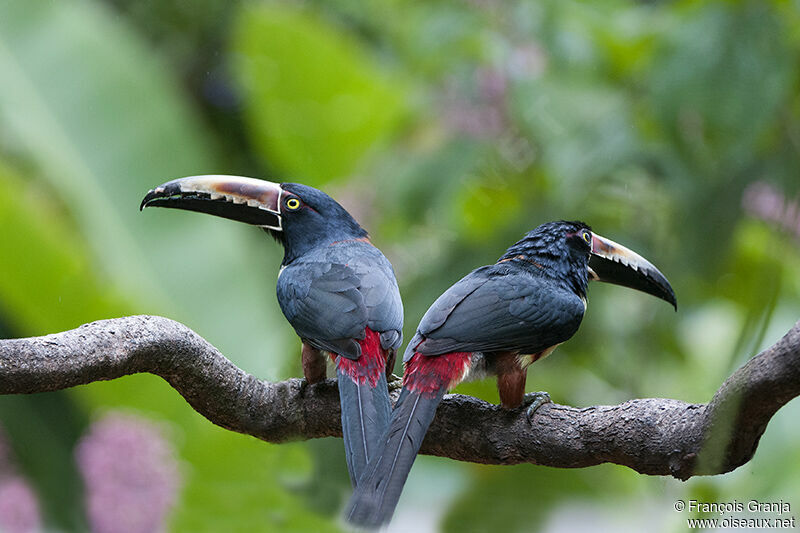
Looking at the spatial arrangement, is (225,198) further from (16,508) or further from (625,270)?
(16,508)

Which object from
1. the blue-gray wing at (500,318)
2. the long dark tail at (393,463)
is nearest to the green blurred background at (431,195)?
the long dark tail at (393,463)

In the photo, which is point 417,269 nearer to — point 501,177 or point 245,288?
point 501,177

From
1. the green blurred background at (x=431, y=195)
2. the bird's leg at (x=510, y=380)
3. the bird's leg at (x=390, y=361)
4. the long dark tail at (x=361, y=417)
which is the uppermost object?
the green blurred background at (x=431, y=195)

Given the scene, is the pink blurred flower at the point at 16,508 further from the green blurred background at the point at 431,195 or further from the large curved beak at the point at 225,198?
the large curved beak at the point at 225,198

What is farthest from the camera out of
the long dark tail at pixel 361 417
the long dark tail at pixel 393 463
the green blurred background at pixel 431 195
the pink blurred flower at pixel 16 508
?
the pink blurred flower at pixel 16 508

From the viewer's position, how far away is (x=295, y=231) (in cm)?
89

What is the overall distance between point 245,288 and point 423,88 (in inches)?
30.2

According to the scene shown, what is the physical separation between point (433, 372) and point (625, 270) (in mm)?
216

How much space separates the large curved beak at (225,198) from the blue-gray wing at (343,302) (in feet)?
0.22

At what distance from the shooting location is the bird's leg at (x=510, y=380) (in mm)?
810

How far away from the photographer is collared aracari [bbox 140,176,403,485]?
728 millimetres

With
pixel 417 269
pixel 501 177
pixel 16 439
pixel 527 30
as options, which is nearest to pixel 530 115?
pixel 501 177

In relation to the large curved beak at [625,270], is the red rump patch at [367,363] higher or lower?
lower

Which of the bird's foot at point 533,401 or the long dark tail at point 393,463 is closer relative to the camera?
the long dark tail at point 393,463
